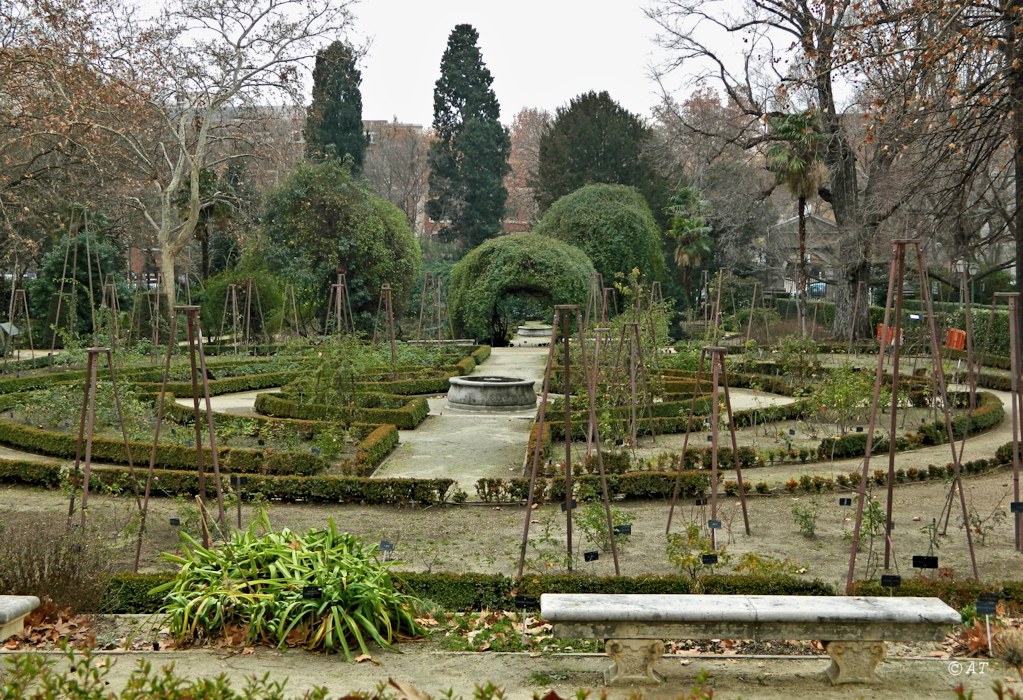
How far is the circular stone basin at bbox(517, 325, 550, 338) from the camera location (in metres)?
37.5

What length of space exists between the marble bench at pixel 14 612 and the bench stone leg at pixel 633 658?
3384mm

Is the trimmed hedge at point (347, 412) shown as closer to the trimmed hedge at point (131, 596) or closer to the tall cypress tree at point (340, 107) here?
the trimmed hedge at point (131, 596)

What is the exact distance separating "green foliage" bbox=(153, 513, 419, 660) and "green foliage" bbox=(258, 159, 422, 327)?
24.6m

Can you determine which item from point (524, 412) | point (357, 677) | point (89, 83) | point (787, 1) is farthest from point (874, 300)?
point (357, 677)

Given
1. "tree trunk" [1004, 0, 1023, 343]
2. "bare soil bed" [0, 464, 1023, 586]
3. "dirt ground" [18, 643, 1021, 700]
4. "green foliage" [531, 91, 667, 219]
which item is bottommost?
"bare soil bed" [0, 464, 1023, 586]

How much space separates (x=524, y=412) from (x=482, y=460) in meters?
4.61

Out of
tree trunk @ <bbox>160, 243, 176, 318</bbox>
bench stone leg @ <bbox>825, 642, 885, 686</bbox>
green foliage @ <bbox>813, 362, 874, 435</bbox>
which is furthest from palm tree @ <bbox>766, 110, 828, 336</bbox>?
bench stone leg @ <bbox>825, 642, 885, 686</bbox>

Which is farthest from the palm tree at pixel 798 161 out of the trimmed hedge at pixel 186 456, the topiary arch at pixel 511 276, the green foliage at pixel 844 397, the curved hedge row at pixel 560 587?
the curved hedge row at pixel 560 587

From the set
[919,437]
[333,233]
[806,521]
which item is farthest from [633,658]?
[333,233]

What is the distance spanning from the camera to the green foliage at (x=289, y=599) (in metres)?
6.00

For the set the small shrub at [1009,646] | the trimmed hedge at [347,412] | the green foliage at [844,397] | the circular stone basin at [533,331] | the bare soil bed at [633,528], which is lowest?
the bare soil bed at [633,528]

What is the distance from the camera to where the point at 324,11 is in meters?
30.3

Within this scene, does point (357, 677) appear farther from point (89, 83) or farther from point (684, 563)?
point (89, 83)

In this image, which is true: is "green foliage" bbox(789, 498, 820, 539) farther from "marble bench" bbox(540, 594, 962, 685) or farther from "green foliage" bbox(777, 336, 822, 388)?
"green foliage" bbox(777, 336, 822, 388)
